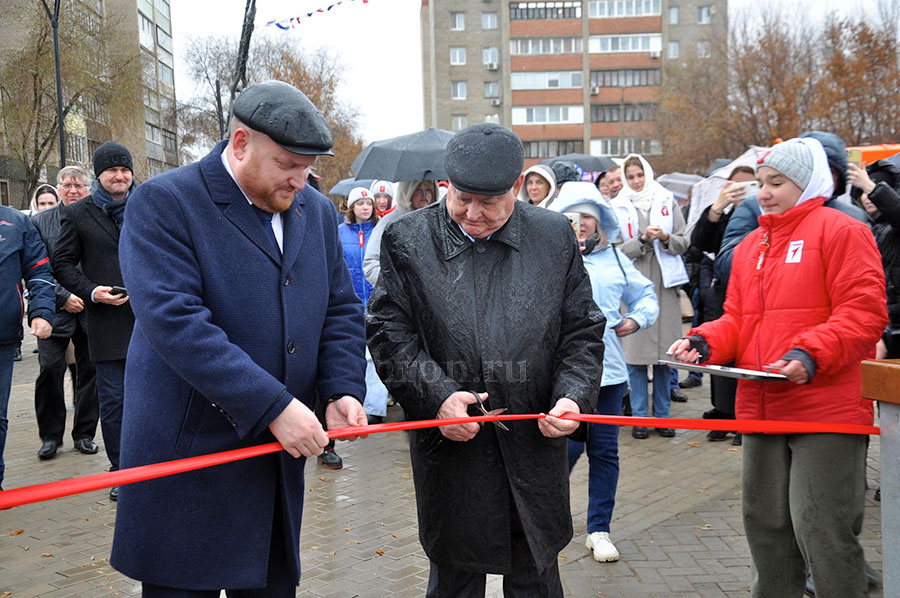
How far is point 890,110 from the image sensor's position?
25.8m

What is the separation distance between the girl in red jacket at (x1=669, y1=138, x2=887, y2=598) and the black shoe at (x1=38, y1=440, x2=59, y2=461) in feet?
19.2

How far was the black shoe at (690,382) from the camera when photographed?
1023 cm

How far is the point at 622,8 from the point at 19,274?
7979 centimetres

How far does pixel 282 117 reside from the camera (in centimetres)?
256

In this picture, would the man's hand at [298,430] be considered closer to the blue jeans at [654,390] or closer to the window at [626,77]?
the blue jeans at [654,390]

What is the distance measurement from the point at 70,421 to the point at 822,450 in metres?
7.88

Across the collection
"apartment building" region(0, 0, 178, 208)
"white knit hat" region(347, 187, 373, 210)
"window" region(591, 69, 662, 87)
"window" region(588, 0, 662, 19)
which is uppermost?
"window" region(588, 0, 662, 19)

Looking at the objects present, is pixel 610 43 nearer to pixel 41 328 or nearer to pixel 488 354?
pixel 41 328

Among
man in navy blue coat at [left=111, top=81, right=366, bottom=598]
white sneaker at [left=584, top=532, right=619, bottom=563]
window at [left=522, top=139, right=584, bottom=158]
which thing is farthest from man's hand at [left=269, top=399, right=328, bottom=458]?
window at [left=522, top=139, right=584, bottom=158]

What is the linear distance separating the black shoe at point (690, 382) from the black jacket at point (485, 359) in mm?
7385

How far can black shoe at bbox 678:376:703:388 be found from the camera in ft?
33.6

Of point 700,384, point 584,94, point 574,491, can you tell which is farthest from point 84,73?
point 584,94

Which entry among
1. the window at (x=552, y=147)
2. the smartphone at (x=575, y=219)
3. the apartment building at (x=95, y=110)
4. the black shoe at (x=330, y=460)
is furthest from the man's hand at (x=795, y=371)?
the window at (x=552, y=147)

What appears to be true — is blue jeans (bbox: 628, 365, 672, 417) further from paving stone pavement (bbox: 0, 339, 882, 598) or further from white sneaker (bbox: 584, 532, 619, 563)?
white sneaker (bbox: 584, 532, 619, 563)
